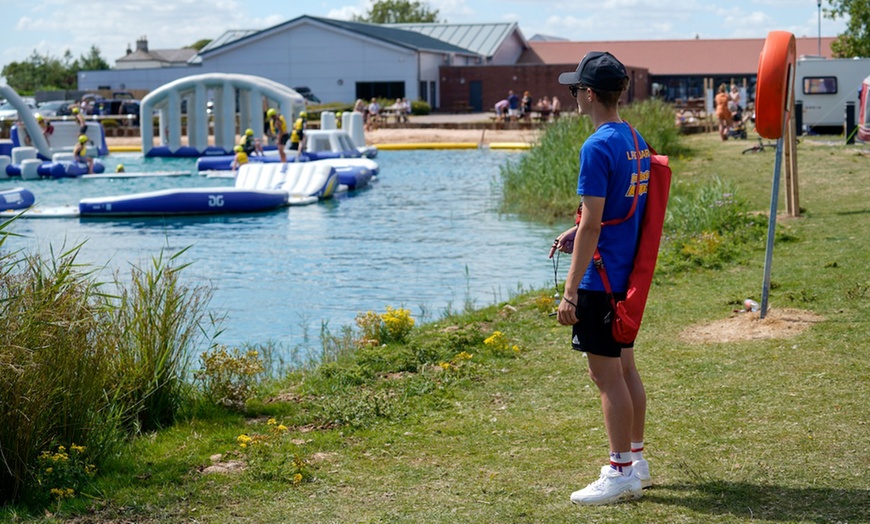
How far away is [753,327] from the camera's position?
788 centimetres

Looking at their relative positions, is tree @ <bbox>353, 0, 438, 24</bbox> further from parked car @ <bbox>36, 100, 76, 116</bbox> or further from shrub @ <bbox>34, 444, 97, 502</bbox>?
shrub @ <bbox>34, 444, 97, 502</bbox>

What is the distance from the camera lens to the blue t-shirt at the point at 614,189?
4258 millimetres

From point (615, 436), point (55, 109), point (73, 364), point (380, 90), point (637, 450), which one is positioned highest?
point (380, 90)

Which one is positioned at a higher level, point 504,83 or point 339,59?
point 339,59

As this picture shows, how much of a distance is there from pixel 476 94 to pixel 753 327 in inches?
2310

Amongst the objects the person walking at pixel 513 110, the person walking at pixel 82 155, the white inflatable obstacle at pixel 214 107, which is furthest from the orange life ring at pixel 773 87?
the person walking at pixel 513 110

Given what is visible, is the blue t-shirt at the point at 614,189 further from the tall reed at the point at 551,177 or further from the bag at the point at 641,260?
the tall reed at the point at 551,177

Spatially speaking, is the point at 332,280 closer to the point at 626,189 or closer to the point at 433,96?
the point at 626,189

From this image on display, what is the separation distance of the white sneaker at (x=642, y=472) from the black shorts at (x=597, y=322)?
0.56 metres

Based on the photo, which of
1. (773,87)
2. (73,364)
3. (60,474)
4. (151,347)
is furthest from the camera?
(773,87)

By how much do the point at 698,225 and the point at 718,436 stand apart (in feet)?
27.9

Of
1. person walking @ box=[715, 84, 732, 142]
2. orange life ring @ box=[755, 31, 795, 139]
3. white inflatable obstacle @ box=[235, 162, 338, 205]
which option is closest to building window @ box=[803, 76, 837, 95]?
person walking @ box=[715, 84, 732, 142]

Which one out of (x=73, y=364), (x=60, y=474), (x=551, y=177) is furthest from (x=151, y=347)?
(x=551, y=177)

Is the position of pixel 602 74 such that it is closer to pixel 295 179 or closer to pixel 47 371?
pixel 47 371
